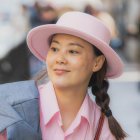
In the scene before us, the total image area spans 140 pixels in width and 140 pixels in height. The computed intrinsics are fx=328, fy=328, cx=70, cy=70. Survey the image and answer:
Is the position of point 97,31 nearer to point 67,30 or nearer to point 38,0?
point 67,30

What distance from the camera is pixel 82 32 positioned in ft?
6.41

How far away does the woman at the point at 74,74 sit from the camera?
202 cm

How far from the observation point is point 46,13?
20.5 ft

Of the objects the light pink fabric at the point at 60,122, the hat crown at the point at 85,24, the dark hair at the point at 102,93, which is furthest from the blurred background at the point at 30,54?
the hat crown at the point at 85,24

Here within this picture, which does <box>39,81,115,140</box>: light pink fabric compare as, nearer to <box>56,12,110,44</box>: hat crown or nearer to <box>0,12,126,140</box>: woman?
<box>0,12,126,140</box>: woman

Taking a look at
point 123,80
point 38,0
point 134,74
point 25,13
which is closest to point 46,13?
point 25,13

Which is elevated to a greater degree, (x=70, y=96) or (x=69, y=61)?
(x=69, y=61)

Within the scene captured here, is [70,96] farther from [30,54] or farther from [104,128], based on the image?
[30,54]

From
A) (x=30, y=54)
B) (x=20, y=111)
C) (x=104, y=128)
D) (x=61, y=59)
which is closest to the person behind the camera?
(x=20, y=111)

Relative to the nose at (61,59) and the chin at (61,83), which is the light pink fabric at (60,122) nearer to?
the chin at (61,83)

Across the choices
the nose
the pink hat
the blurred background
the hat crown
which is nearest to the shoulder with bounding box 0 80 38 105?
the nose

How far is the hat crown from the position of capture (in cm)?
205

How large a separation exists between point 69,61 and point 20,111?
0.42m

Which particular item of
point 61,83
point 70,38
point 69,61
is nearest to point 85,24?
point 70,38
